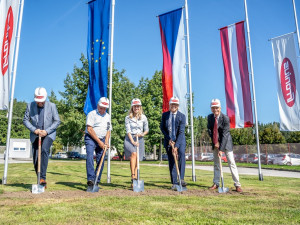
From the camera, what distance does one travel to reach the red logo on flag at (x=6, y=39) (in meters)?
7.41

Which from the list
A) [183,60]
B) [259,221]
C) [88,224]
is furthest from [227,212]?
[183,60]

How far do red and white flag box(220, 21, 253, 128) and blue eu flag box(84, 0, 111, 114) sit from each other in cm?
506

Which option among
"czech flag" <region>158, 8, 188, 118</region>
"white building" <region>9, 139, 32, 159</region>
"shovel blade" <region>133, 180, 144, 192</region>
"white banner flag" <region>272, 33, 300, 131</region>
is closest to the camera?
"shovel blade" <region>133, 180, 144, 192</region>

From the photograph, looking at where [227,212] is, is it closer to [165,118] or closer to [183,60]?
[165,118]

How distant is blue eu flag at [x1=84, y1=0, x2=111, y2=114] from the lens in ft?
27.7

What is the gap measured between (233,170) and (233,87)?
4932 mm

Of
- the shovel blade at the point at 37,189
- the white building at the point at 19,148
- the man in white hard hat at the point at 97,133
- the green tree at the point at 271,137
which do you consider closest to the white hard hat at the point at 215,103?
the man in white hard hat at the point at 97,133

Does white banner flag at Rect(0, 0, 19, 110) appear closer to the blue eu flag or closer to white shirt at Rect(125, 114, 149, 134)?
the blue eu flag

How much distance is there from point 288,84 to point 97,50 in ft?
26.4

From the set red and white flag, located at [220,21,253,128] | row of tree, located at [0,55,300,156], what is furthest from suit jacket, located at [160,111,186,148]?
row of tree, located at [0,55,300,156]

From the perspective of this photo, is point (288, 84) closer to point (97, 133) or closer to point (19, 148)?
point (97, 133)

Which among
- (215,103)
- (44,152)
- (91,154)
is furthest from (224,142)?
(44,152)

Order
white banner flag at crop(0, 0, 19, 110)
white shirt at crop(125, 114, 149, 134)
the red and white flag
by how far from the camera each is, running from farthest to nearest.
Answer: the red and white flag, white banner flag at crop(0, 0, 19, 110), white shirt at crop(125, 114, 149, 134)

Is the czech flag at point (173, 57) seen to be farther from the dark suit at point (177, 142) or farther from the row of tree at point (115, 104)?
the row of tree at point (115, 104)
